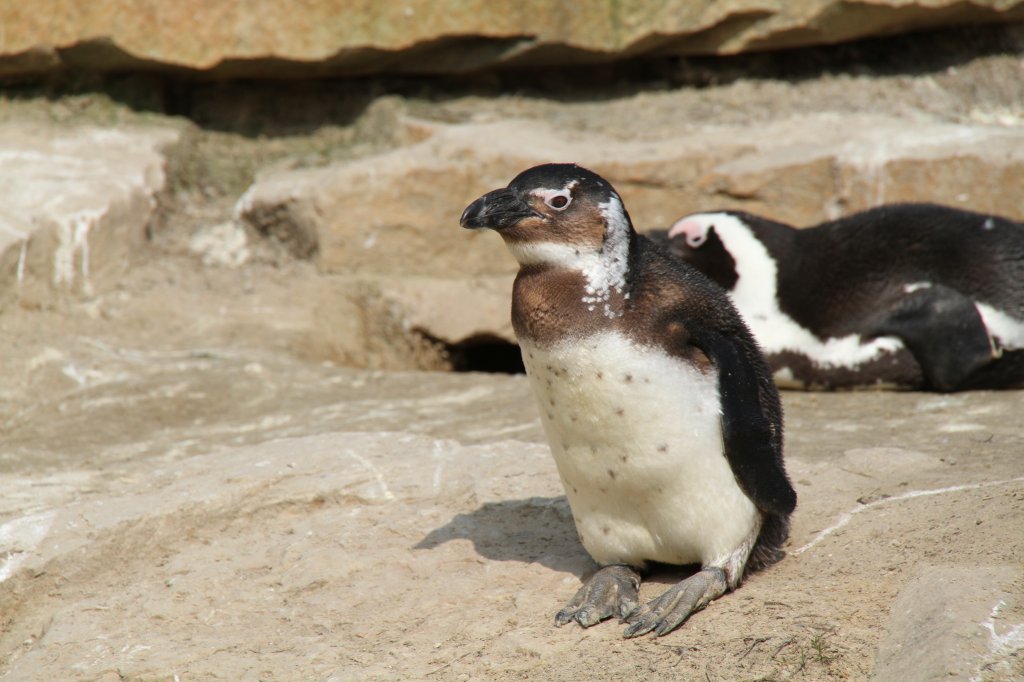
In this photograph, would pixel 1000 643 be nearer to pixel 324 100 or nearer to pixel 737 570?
pixel 737 570

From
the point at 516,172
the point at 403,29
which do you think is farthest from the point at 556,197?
the point at 403,29

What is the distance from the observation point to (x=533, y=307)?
2795mm

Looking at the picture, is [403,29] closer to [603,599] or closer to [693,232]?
[693,232]

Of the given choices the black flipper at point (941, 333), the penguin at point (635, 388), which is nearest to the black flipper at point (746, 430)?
the penguin at point (635, 388)

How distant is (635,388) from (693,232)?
3015 millimetres

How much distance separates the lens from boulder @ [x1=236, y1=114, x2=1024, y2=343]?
240 inches

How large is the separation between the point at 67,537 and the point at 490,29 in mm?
3998

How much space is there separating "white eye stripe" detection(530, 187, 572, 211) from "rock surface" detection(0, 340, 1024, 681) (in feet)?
3.21

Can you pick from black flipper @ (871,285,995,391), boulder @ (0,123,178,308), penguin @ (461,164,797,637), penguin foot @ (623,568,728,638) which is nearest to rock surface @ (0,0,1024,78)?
boulder @ (0,123,178,308)

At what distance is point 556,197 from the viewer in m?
2.80

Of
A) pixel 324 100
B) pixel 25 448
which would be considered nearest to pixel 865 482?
pixel 25 448

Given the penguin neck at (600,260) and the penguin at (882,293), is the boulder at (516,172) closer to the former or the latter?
the penguin at (882,293)

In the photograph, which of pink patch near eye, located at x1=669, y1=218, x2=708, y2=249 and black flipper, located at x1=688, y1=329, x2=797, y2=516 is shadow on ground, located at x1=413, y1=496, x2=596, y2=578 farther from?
pink patch near eye, located at x1=669, y1=218, x2=708, y2=249

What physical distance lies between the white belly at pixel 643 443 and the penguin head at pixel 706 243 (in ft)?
9.28
